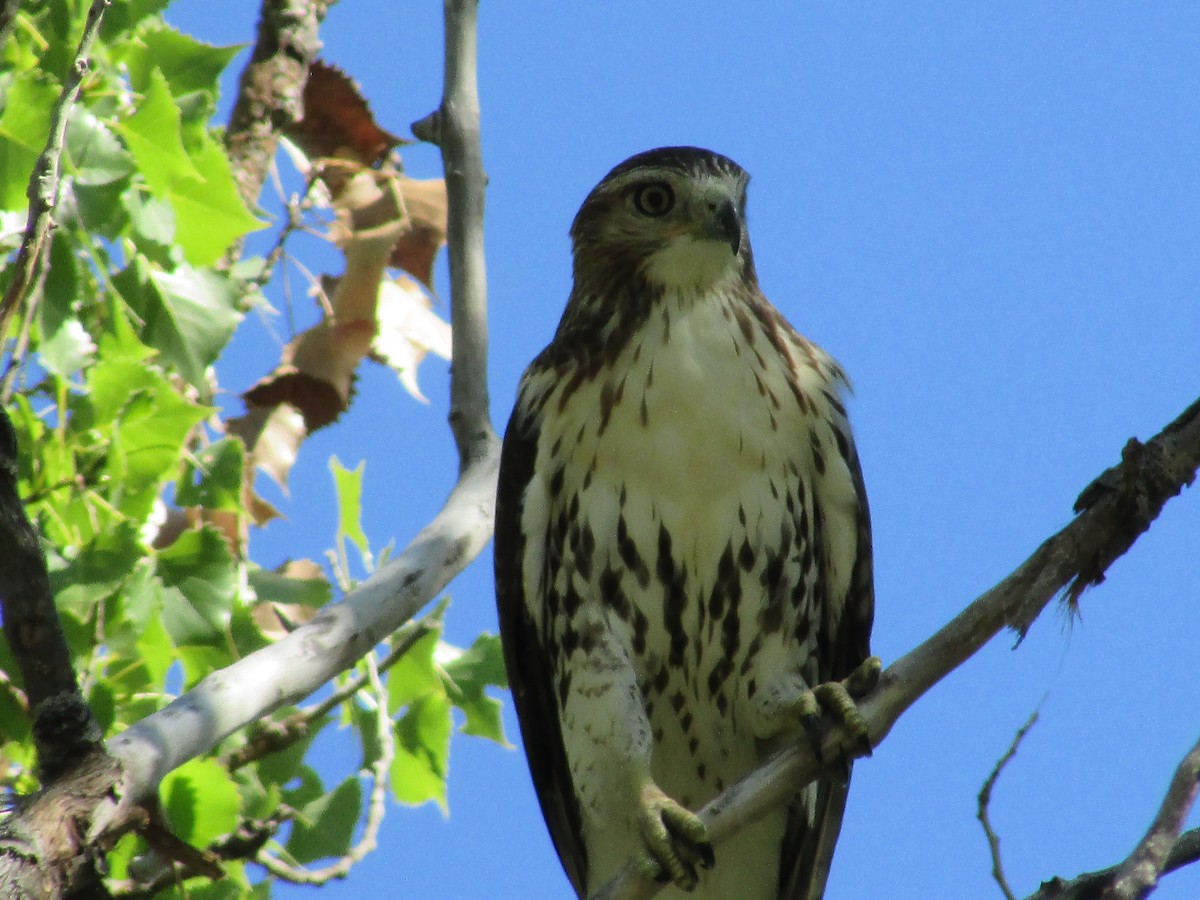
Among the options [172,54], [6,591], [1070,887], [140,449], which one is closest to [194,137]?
[172,54]

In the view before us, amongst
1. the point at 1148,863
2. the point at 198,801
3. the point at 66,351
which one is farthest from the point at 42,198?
the point at 1148,863

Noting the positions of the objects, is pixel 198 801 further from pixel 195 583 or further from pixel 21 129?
pixel 21 129

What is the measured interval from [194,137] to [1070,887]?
2640mm

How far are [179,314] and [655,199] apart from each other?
1.36 m

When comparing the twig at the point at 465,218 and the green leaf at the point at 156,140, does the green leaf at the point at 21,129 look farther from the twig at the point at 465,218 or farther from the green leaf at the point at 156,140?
the twig at the point at 465,218

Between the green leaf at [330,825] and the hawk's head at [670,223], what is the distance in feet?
5.16

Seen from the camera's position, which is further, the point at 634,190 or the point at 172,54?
the point at 634,190

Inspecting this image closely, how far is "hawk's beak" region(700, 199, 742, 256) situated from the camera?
14.3ft

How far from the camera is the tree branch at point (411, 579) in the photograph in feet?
9.50

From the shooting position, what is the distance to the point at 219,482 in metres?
4.23

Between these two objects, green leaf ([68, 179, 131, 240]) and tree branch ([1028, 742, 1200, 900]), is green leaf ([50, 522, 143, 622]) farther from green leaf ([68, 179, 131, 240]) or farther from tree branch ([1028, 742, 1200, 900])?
tree branch ([1028, 742, 1200, 900])

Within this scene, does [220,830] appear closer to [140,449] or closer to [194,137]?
[140,449]

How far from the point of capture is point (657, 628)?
412cm

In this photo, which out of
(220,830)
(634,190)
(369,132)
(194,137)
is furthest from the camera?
(369,132)
